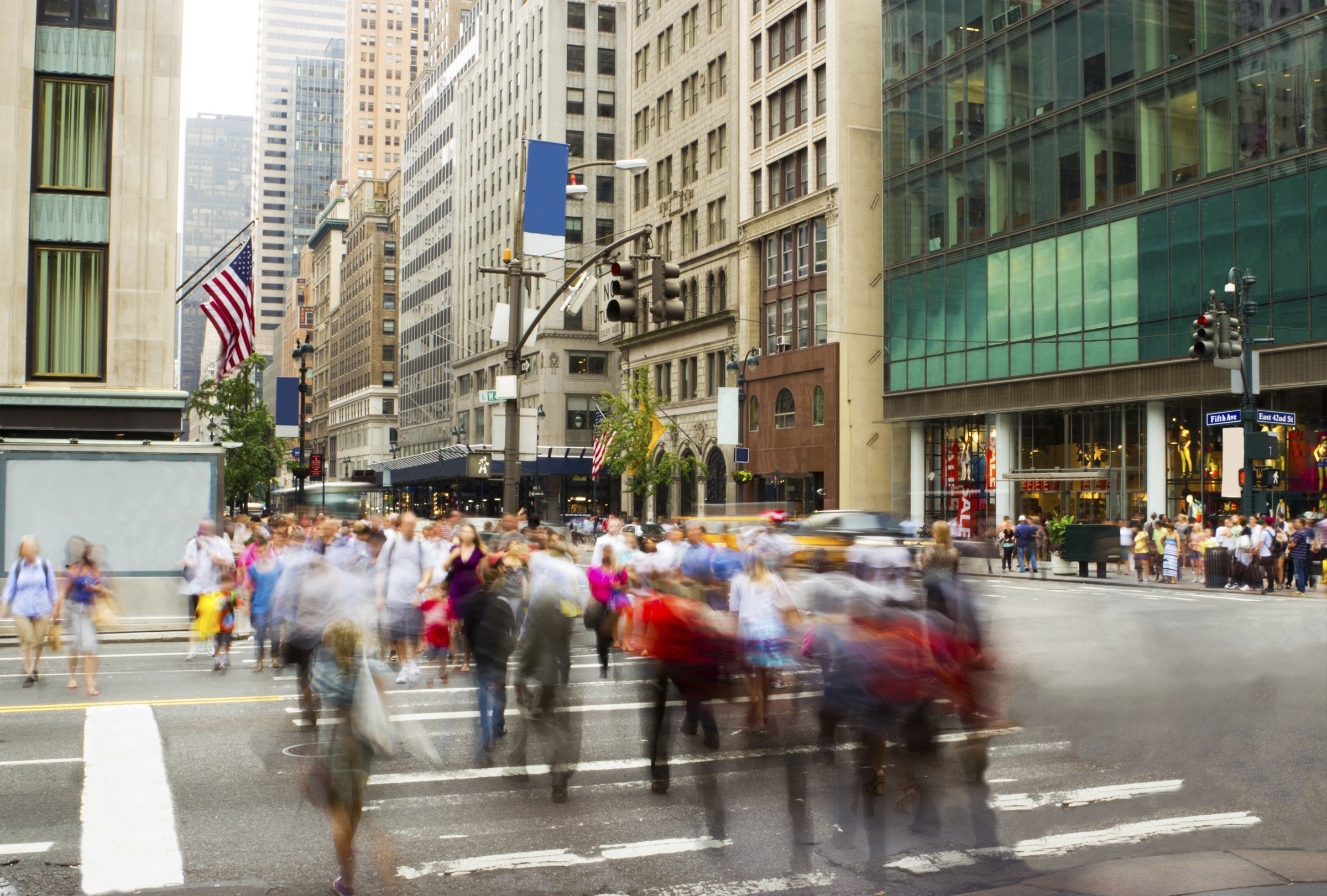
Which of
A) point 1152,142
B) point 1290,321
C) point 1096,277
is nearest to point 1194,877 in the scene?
point 1290,321

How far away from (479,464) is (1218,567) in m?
51.8

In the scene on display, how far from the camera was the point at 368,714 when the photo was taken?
24.7 feet

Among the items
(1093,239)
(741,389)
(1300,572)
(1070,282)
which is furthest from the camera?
(741,389)

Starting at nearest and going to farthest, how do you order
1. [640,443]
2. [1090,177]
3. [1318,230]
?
[1318,230], [1090,177], [640,443]

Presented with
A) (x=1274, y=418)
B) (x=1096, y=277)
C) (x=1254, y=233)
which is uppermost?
(x=1254, y=233)

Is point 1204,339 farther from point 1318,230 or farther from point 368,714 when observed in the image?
point 368,714

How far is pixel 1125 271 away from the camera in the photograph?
40750mm

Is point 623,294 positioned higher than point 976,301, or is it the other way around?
point 976,301

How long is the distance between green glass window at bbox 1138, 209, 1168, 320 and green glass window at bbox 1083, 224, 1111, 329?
4.84 ft

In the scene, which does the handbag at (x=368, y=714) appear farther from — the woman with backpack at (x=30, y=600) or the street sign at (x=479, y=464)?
the street sign at (x=479, y=464)

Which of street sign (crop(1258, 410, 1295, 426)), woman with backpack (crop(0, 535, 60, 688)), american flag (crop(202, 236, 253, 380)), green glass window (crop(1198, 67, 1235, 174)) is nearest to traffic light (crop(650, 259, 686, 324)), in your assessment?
woman with backpack (crop(0, 535, 60, 688))

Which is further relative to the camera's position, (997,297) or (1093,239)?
(997,297)

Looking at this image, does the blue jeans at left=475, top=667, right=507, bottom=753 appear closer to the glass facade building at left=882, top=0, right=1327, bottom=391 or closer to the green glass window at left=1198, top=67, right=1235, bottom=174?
the glass facade building at left=882, top=0, right=1327, bottom=391

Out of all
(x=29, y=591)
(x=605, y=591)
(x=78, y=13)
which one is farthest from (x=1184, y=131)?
(x=29, y=591)
